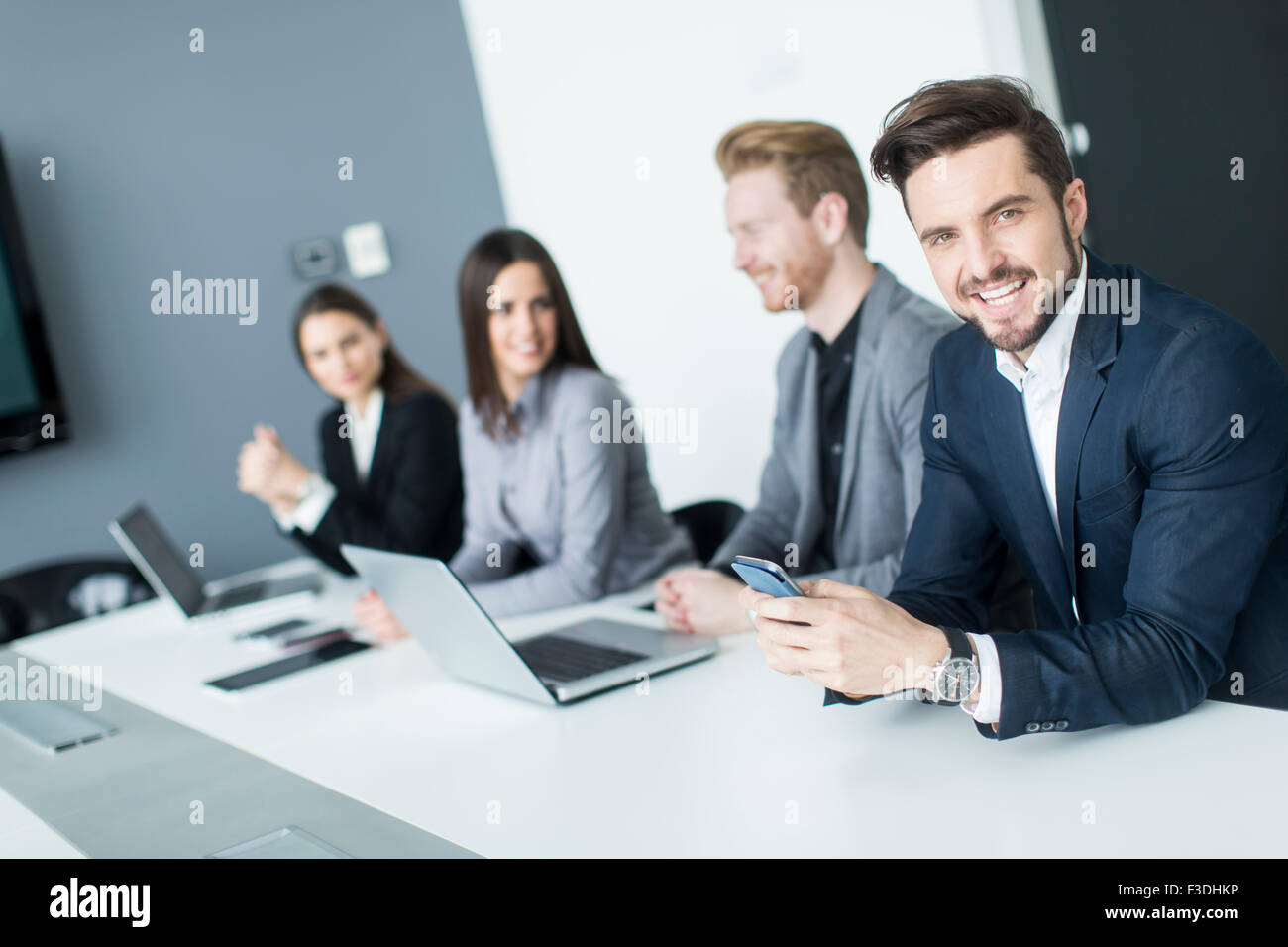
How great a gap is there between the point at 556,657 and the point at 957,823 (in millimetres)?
773

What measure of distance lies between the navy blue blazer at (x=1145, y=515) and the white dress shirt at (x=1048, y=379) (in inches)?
0.6

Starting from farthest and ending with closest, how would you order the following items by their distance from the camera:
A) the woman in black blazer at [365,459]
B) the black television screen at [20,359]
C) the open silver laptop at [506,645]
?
the black television screen at [20,359], the woman in black blazer at [365,459], the open silver laptop at [506,645]

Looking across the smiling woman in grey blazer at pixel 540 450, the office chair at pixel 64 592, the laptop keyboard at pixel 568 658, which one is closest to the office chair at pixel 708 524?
the smiling woman in grey blazer at pixel 540 450

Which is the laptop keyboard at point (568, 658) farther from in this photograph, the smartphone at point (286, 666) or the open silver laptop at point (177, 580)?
the open silver laptop at point (177, 580)

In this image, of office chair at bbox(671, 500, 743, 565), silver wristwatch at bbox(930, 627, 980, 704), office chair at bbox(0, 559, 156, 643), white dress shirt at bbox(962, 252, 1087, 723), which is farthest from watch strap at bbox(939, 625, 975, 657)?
office chair at bbox(0, 559, 156, 643)

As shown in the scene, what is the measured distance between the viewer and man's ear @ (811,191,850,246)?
2.05m

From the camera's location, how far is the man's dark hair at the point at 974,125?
1312mm

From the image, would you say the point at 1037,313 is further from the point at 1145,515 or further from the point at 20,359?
the point at 20,359

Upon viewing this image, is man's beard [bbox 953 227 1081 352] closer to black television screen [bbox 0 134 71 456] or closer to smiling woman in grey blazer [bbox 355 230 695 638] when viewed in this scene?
smiling woman in grey blazer [bbox 355 230 695 638]

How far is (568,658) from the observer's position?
164 centimetres

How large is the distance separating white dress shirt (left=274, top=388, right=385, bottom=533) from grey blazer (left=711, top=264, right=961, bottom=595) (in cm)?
114

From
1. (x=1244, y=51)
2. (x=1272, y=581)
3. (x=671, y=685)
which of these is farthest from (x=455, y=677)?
(x=1244, y=51)
